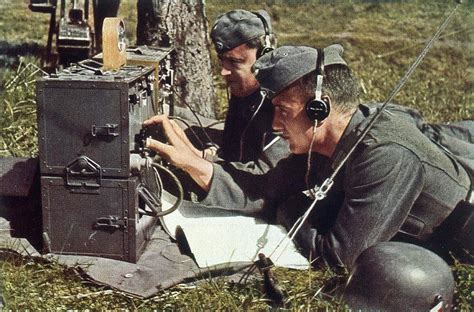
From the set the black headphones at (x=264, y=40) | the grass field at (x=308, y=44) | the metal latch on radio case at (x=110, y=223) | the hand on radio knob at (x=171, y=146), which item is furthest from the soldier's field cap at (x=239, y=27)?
the metal latch on radio case at (x=110, y=223)

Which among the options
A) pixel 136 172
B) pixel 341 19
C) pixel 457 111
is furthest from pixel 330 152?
pixel 457 111

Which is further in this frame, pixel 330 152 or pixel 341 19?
pixel 341 19

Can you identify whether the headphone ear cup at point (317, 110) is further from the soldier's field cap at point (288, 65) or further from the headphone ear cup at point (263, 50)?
the headphone ear cup at point (263, 50)

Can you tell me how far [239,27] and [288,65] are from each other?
0.67m

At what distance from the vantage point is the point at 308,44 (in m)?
5.17

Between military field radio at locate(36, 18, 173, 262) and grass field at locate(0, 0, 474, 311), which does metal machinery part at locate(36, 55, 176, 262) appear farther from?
grass field at locate(0, 0, 474, 311)

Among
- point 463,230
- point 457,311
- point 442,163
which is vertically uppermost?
point 442,163

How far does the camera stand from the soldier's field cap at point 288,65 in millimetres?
3889

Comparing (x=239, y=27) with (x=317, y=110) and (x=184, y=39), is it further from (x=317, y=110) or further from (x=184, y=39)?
(x=317, y=110)

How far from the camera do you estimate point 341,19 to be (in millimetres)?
6059

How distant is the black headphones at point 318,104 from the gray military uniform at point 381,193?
0.19m

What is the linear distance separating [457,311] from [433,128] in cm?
147

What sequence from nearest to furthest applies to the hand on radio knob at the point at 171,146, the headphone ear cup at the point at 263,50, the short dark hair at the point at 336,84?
the short dark hair at the point at 336,84
the hand on radio knob at the point at 171,146
the headphone ear cup at the point at 263,50

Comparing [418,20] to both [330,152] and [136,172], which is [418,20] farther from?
[136,172]
